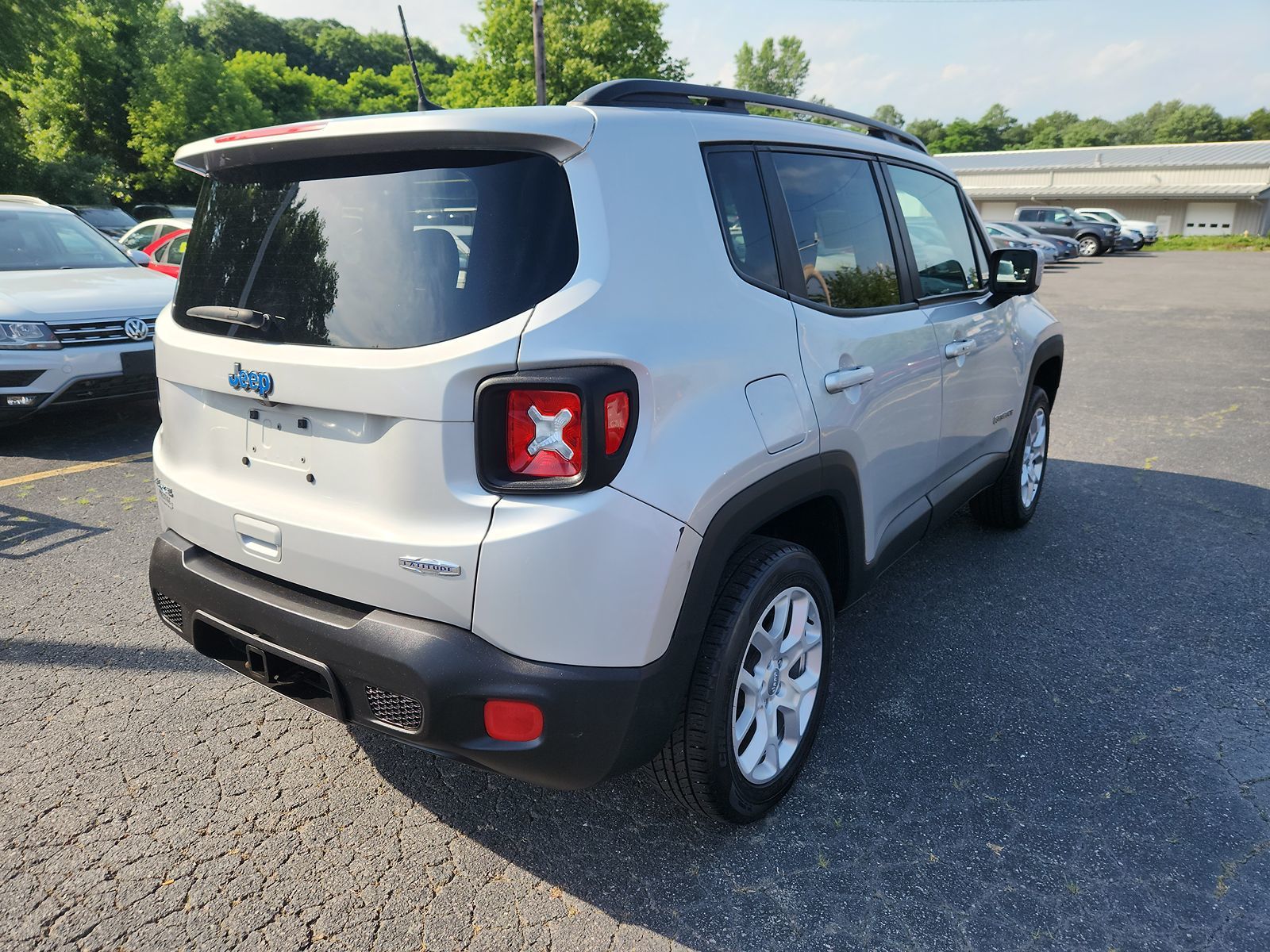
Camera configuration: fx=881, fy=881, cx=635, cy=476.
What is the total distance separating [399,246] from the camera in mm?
2051

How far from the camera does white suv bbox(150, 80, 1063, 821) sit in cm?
188

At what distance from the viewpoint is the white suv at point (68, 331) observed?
229 inches

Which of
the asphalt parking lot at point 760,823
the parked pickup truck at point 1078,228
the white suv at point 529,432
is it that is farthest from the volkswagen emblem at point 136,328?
the parked pickup truck at point 1078,228

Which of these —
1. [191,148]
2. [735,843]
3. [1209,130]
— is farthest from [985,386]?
[1209,130]

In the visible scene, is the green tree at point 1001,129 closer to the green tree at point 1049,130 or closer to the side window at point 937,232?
the green tree at point 1049,130

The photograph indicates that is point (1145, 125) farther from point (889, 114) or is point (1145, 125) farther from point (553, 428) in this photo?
→ point (553, 428)

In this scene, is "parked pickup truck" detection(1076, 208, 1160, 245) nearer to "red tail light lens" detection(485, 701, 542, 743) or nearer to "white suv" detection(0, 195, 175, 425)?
"white suv" detection(0, 195, 175, 425)

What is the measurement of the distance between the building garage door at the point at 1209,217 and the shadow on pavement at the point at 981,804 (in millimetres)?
58572

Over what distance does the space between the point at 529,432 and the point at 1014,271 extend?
303 centimetres

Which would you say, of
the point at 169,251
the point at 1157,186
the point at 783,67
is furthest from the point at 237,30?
the point at 169,251

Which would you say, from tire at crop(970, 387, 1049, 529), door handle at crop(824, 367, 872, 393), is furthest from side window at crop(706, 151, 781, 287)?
tire at crop(970, 387, 1049, 529)

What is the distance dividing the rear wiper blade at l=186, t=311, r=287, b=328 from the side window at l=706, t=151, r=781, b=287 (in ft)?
3.83

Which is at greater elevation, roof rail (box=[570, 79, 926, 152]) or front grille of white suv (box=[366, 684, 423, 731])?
roof rail (box=[570, 79, 926, 152])

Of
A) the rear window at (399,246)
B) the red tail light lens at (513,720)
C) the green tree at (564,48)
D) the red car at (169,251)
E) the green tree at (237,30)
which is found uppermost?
the green tree at (237,30)
